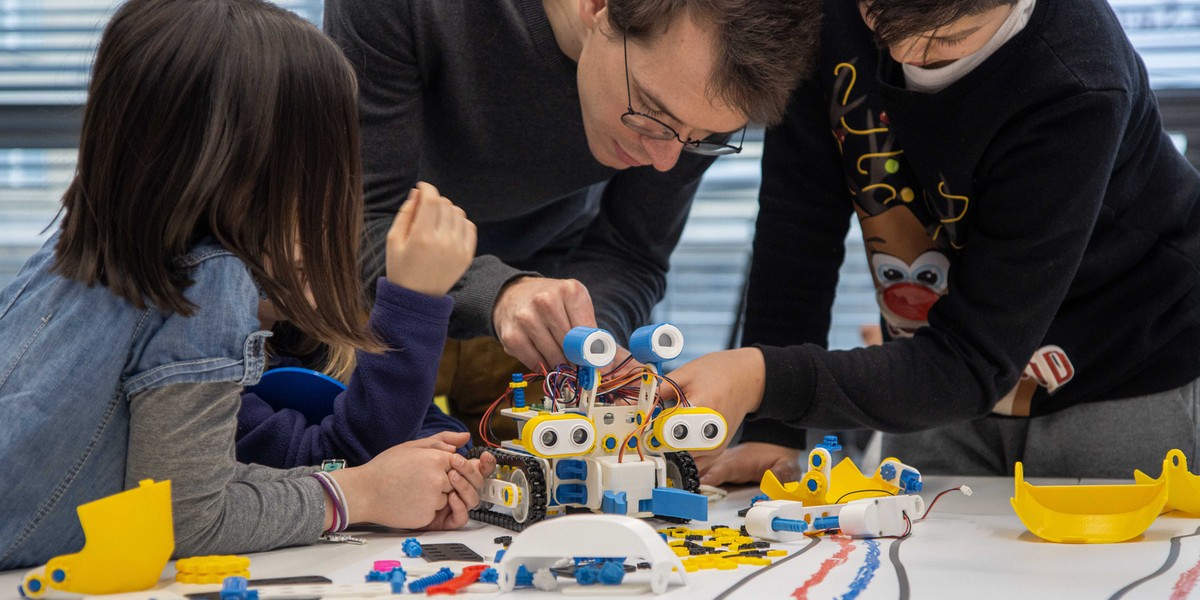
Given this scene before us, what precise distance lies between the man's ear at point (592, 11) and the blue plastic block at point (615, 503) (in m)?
0.53

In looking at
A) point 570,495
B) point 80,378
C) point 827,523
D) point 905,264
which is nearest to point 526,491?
point 570,495

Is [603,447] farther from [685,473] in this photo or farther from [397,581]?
[397,581]

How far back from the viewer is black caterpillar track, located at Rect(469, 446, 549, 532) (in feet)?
3.39

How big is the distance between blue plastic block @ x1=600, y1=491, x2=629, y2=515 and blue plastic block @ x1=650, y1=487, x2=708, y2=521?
32 millimetres

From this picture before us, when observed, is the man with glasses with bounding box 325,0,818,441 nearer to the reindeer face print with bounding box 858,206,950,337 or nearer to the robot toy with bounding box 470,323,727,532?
the robot toy with bounding box 470,323,727,532

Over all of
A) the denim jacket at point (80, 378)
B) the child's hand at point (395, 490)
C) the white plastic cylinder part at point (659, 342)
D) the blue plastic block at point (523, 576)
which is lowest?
the child's hand at point (395, 490)

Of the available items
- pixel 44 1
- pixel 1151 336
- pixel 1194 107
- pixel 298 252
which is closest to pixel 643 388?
pixel 298 252

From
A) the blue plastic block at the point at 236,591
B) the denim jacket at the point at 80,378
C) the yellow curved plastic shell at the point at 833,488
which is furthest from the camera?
the yellow curved plastic shell at the point at 833,488

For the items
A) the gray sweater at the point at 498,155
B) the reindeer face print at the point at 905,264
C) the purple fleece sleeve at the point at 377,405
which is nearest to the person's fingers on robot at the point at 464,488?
the purple fleece sleeve at the point at 377,405

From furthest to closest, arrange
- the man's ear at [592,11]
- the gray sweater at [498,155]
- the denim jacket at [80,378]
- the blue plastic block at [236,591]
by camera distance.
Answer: the gray sweater at [498,155] < the man's ear at [592,11] < the denim jacket at [80,378] < the blue plastic block at [236,591]

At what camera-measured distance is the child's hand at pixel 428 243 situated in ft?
3.51

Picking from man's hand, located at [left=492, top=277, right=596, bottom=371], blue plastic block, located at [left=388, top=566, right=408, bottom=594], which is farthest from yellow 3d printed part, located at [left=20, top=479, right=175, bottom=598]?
man's hand, located at [left=492, top=277, right=596, bottom=371]

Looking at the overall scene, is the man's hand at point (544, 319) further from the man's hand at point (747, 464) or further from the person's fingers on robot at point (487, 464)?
the man's hand at point (747, 464)

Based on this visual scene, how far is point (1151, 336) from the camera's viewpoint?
1406mm
